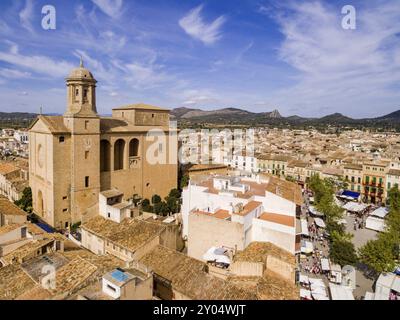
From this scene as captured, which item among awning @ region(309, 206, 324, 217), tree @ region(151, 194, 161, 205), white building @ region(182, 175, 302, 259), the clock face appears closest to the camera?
white building @ region(182, 175, 302, 259)

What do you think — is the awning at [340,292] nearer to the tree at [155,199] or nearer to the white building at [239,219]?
the white building at [239,219]

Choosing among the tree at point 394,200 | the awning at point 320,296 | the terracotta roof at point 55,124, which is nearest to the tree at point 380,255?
the awning at point 320,296

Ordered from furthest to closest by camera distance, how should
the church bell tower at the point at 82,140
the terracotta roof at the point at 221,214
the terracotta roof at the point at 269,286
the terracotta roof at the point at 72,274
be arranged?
the church bell tower at the point at 82,140 < the terracotta roof at the point at 221,214 < the terracotta roof at the point at 269,286 < the terracotta roof at the point at 72,274

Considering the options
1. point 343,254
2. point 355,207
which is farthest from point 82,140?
point 355,207

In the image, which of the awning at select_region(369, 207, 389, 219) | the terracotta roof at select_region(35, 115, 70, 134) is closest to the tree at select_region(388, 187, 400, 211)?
the awning at select_region(369, 207, 389, 219)

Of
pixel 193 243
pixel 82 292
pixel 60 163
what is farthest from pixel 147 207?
pixel 82 292

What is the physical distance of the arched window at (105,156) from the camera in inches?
1078

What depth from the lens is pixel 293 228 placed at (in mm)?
16812

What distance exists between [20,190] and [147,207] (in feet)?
41.4

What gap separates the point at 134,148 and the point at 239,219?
54.8 feet

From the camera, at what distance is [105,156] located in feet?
90.6

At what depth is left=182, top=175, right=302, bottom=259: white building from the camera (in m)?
16.7

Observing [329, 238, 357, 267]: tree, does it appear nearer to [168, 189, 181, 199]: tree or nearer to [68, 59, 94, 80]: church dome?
[168, 189, 181, 199]: tree
